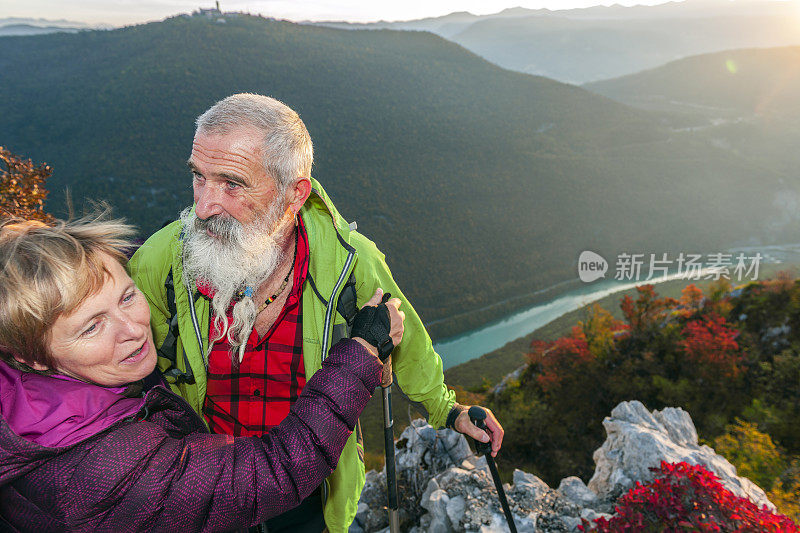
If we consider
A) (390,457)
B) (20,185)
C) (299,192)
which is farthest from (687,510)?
(20,185)

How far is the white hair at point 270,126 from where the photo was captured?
292 centimetres

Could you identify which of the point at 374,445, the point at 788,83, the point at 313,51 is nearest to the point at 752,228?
the point at 374,445

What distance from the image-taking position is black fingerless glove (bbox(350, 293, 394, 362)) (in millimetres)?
2635

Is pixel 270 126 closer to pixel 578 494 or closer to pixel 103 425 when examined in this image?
pixel 103 425

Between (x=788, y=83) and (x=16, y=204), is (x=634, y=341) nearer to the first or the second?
(x=16, y=204)

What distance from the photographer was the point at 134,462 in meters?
1.77

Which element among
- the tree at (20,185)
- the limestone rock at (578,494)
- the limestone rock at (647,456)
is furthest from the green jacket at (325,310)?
the tree at (20,185)

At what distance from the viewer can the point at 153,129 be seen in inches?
3826

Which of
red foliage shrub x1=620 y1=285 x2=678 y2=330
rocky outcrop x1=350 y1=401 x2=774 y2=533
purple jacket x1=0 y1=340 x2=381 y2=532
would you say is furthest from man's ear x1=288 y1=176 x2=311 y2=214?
red foliage shrub x1=620 y1=285 x2=678 y2=330

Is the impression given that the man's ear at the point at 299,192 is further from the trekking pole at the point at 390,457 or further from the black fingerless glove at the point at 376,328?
the trekking pole at the point at 390,457

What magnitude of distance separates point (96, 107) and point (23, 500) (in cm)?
13233

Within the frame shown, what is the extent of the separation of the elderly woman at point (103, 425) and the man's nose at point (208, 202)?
0.77m

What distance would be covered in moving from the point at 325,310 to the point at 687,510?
4887 millimetres

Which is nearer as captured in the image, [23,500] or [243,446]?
[23,500]
